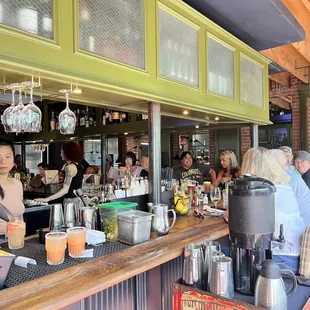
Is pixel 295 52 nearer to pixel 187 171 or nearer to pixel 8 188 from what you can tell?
pixel 187 171

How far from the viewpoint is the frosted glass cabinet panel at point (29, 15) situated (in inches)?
54.7

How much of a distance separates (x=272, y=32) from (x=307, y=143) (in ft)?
14.0

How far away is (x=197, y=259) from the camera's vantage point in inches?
62.8

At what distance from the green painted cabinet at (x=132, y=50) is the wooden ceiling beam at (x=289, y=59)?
1.29 meters

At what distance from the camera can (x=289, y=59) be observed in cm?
518

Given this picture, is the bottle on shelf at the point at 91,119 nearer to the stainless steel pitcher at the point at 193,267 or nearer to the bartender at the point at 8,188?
the bartender at the point at 8,188

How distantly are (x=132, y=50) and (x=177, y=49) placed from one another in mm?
526

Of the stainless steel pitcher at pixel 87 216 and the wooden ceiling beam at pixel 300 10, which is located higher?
the wooden ceiling beam at pixel 300 10

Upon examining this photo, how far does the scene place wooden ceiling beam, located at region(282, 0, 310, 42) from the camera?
11.2 feet

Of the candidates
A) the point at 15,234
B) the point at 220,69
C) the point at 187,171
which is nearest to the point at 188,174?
the point at 187,171

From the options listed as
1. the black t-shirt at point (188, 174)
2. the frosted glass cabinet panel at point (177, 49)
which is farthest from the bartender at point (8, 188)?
the black t-shirt at point (188, 174)

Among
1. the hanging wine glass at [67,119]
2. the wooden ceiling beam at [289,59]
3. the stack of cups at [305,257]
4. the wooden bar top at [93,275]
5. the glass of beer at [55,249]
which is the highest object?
the wooden ceiling beam at [289,59]

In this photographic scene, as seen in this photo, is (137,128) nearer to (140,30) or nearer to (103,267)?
(140,30)

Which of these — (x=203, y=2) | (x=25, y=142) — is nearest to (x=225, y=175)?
(x=203, y=2)
